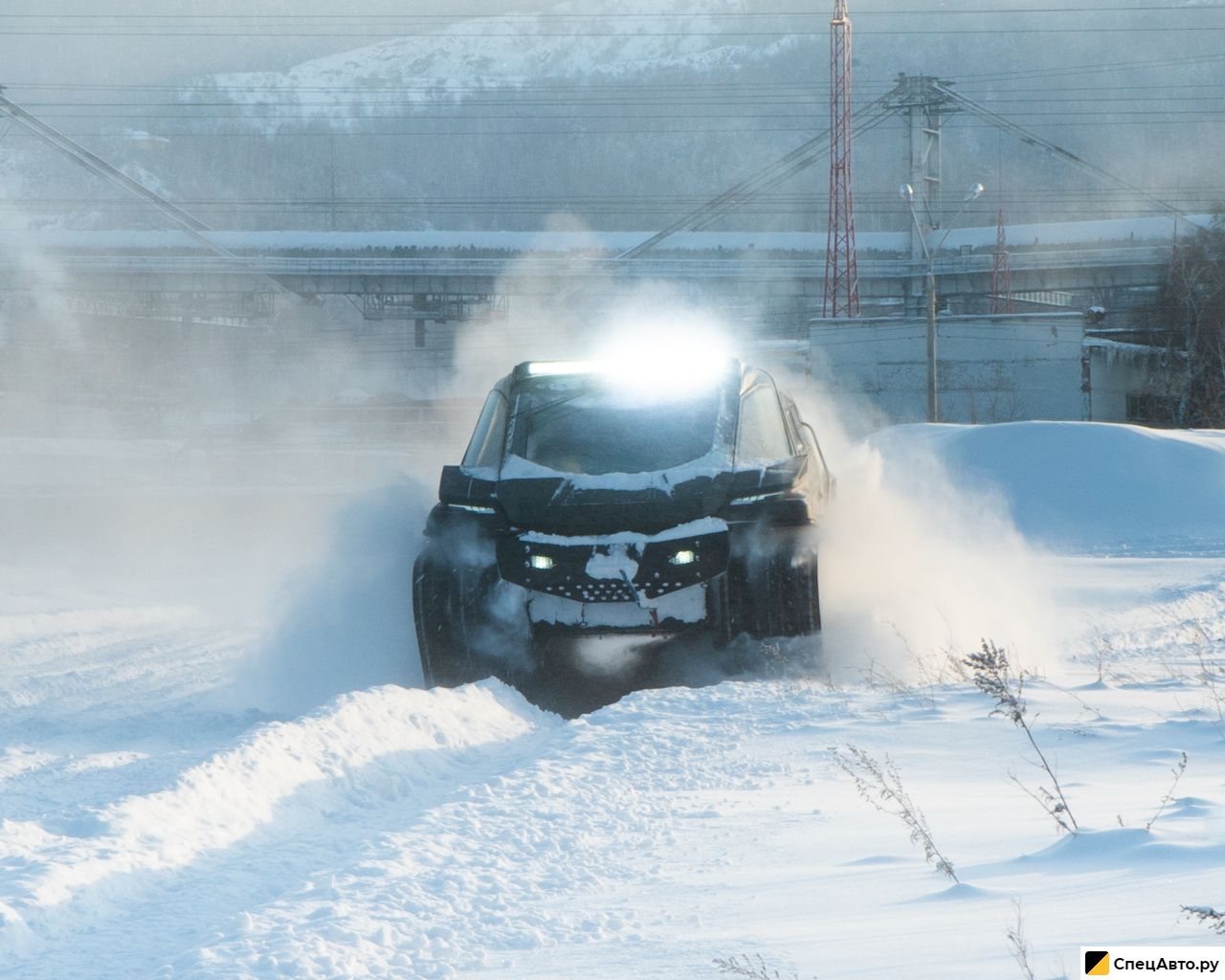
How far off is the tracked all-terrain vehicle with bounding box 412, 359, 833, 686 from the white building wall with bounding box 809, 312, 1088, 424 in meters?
37.4

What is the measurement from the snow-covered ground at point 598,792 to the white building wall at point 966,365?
33.4m

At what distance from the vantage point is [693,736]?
6398 mm

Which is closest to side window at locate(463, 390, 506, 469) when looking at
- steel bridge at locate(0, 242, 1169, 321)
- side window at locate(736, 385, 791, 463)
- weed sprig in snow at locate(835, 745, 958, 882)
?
side window at locate(736, 385, 791, 463)

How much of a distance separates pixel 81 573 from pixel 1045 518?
46.4 ft

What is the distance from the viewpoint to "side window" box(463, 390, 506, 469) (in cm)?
837

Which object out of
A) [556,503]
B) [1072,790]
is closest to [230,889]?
[1072,790]

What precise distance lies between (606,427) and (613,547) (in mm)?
1159

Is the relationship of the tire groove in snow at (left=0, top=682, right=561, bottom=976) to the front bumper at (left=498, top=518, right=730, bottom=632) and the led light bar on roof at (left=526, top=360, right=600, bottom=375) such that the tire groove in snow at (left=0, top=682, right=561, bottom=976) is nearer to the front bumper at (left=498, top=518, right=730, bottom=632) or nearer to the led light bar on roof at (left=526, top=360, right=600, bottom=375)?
the front bumper at (left=498, top=518, right=730, bottom=632)

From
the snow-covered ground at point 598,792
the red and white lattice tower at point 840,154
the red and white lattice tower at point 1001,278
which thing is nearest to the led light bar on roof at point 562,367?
the snow-covered ground at point 598,792

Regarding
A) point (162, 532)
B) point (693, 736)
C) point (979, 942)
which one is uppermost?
point (979, 942)

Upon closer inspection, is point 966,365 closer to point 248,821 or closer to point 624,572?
point 624,572

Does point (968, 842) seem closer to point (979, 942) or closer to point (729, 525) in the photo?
point (979, 942)

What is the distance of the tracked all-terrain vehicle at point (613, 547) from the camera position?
752 cm

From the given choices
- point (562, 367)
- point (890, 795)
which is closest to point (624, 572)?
point (562, 367)
